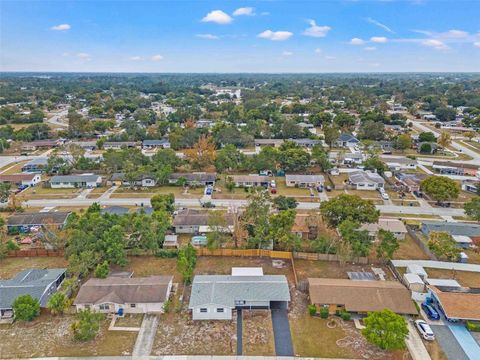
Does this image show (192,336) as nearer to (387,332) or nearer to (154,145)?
(387,332)

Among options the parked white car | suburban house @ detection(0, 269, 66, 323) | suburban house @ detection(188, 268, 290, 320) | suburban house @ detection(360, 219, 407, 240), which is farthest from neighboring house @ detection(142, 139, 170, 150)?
the parked white car

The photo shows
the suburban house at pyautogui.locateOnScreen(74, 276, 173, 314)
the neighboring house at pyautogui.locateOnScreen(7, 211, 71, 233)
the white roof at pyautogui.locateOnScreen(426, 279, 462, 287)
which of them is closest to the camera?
the suburban house at pyautogui.locateOnScreen(74, 276, 173, 314)

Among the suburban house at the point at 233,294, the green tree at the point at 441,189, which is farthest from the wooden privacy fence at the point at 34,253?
the green tree at the point at 441,189

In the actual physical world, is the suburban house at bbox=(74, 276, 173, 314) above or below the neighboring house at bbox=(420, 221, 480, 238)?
below

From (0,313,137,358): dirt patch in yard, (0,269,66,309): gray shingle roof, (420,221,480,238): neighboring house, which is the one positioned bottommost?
(0,313,137,358): dirt patch in yard

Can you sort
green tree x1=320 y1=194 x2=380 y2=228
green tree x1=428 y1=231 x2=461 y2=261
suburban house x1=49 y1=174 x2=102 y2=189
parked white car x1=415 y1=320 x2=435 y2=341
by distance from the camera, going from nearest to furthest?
parked white car x1=415 y1=320 x2=435 y2=341 < green tree x1=428 y1=231 x2=461 y2=261 < green tree x1=320 y1=194 x2=380 y2=228 < suburban house x1=49 y1=174 x2=102 y2=189

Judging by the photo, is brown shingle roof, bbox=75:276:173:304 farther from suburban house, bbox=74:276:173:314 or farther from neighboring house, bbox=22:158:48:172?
neighboring house, bbox=22:158:48:172
